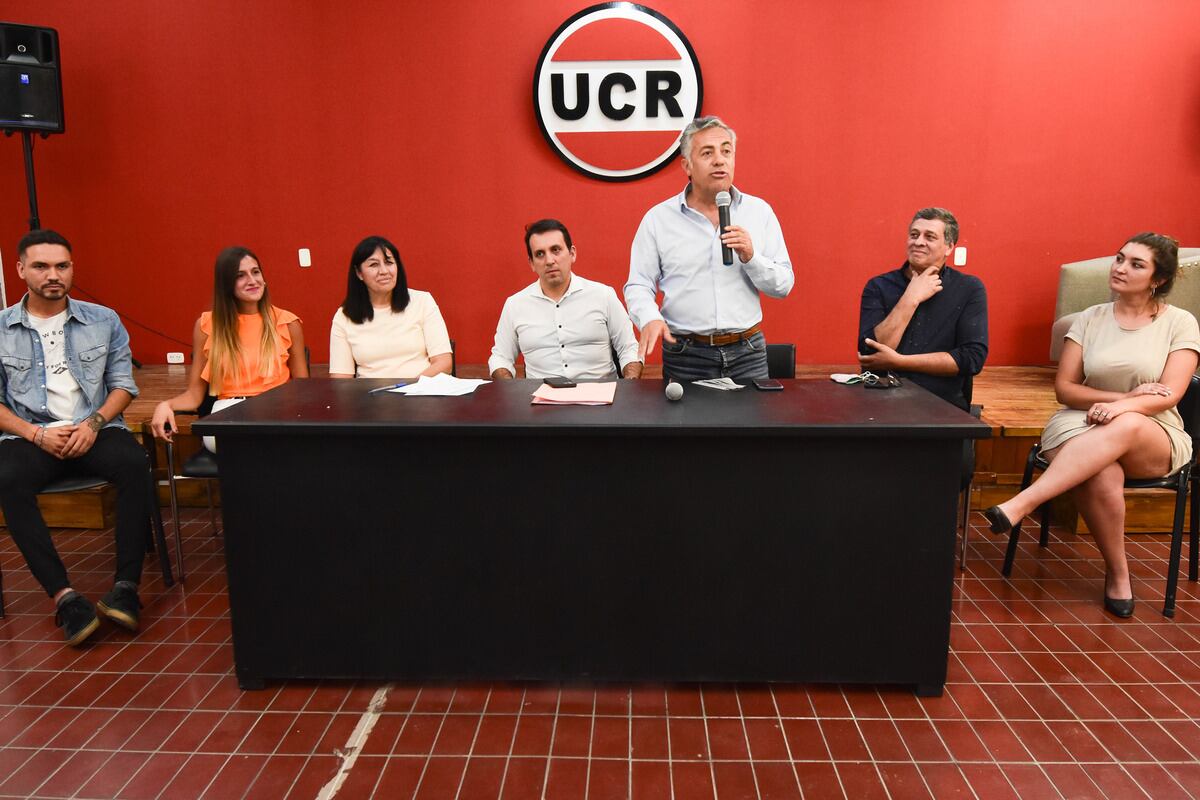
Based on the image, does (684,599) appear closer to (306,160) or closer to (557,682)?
(557,682)

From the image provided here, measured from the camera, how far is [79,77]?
4.89m

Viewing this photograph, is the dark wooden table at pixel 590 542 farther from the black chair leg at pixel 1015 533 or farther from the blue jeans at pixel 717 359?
the black chair leg at pixel 1015 533

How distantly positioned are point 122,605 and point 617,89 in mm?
3563

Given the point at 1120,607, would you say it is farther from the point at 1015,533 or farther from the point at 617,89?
the point at 617,89

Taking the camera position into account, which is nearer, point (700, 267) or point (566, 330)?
point (700, 267)

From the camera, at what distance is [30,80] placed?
429cm

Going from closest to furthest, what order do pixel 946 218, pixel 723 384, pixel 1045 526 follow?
pixel 723 384
pixel 946 218
pixel 1045 526

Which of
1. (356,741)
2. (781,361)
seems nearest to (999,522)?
(781,361)

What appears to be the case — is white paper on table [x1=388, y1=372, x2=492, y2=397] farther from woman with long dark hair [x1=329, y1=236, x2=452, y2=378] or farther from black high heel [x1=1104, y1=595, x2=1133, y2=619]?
black high heel [x1=1104, y1=595, x2=1133, y2=619]

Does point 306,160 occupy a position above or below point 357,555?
above

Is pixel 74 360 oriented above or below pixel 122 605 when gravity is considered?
above

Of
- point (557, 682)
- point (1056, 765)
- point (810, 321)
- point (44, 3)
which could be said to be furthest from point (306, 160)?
point (1056, 765)

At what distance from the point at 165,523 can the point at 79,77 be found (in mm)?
2953

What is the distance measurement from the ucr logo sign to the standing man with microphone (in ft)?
6.67
